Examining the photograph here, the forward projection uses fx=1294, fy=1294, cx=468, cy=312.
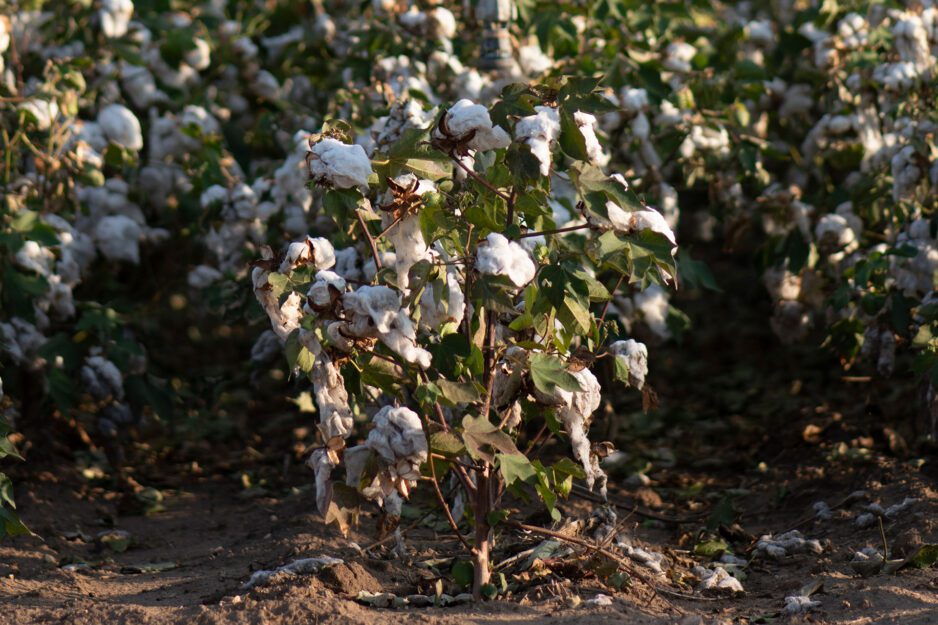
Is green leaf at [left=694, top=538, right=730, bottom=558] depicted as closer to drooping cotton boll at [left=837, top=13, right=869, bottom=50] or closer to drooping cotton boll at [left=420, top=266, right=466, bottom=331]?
drooping cotton boll at [left=420, top=266, right=466, bottom=331]

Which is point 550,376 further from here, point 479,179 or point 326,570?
point 326,570

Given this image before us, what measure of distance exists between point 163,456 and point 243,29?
1893 millimetres

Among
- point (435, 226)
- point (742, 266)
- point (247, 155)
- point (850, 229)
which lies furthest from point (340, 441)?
point (742, 266)

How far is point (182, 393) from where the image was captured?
5.05 m

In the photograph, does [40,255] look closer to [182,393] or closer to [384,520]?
[182,393]

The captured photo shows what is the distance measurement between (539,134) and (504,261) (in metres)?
0.26

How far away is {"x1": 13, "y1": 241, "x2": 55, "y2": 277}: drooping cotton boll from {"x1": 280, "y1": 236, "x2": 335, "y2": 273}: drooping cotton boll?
5.35 feet

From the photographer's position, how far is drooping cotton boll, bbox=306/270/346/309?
8.09ft

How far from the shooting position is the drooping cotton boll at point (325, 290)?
246 cm

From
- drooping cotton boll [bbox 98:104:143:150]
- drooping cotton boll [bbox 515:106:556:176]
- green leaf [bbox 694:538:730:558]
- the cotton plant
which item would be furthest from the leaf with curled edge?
drooping cotton boll [bbox 98:104:143:150]

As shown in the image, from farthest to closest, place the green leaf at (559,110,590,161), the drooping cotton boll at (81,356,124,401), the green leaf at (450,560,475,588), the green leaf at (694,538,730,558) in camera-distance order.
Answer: the drooping cotton boll at (81,356,124,401)
the green leaf at (694,538,730,558)
the green leaf at (450,560,475,588)
the green leaf at (559,110,590,161)

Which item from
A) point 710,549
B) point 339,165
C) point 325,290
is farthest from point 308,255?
point 710,549

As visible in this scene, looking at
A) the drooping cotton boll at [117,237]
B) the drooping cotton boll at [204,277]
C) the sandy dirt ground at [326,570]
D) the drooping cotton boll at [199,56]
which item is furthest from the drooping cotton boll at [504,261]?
the drooping cotton boll at [199,56]

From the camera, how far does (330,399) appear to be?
2.62 metres
